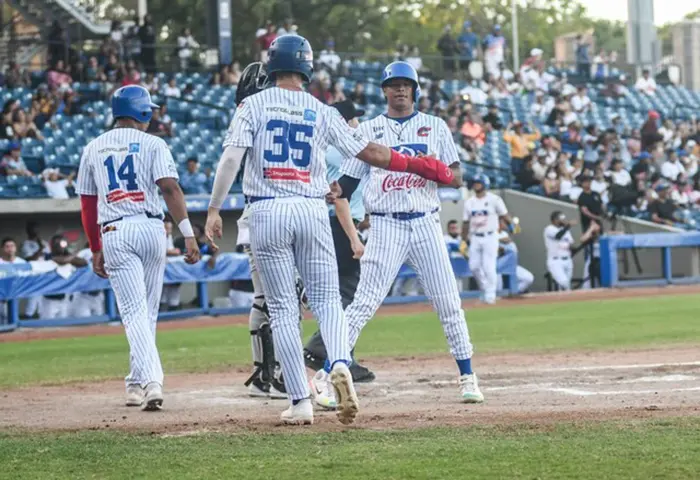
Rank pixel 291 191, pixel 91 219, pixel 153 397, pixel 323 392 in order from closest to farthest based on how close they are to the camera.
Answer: pixel 291 191 < pixel 153 397 < pixel 323 392 < pixel 91 219

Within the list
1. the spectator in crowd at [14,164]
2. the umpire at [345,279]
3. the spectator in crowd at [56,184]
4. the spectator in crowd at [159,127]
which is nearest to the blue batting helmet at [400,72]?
the umpire at [345,279]

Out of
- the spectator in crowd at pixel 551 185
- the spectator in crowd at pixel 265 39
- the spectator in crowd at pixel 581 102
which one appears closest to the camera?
the spectator in crowd at pixel 551 185

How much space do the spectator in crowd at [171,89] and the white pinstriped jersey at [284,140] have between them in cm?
2000

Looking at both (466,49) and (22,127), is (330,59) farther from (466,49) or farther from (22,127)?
(22,127)

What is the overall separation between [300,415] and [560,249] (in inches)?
680

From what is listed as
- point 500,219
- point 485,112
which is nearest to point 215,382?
point 500,219

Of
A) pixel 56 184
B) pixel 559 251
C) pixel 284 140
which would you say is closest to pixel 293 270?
pixel 284 140

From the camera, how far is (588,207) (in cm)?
2445

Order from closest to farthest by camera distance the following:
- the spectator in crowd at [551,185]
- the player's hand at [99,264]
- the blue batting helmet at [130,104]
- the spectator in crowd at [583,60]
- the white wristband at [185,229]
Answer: the white wristband at [185,229]
the blue batting helmet at [130,104]
the player's hand at [99,264]
the spectator in crowd at [551,185]
the spectator in crowd at [583,60]

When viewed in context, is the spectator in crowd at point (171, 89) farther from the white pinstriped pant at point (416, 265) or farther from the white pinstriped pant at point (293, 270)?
the white pinstriped pant at point (293, 270)

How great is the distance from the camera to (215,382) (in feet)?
33.6

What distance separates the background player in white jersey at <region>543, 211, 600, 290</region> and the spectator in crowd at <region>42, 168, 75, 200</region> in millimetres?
8617

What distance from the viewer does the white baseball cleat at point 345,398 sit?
679 cm

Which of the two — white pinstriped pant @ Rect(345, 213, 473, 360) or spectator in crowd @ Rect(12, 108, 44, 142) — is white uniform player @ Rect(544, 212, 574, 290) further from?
white pinstriped pant @ Rect(345, 213, 473, 360)
